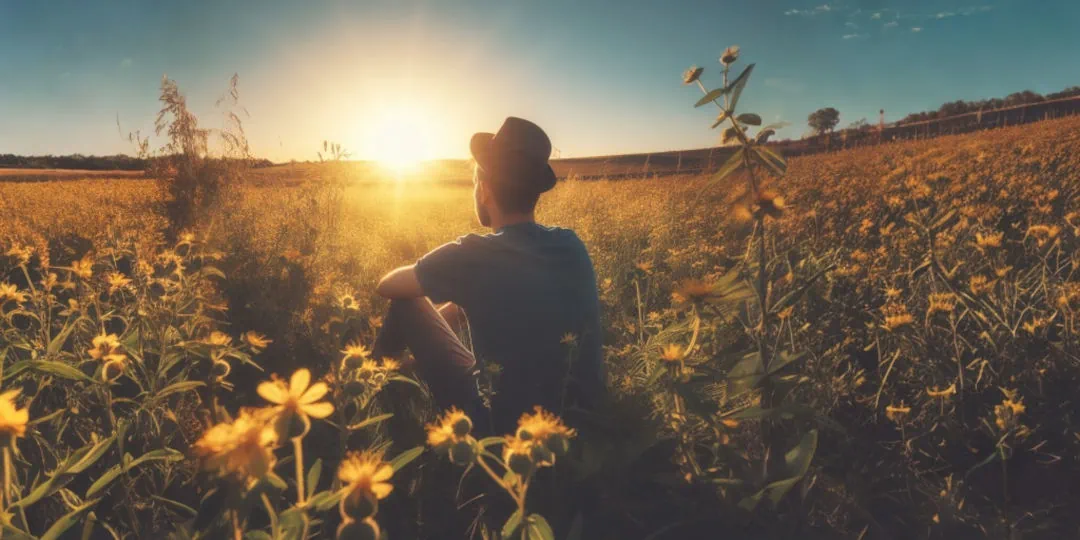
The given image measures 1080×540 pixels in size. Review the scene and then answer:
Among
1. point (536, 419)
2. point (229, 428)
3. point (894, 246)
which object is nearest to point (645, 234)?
point (894, 246)

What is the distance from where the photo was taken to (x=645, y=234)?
528 cm

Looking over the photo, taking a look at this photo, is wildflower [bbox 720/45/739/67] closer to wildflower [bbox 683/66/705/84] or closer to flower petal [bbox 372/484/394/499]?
wildflower [bbox 683/66/705/84]

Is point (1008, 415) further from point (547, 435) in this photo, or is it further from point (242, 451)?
point (242, 451)

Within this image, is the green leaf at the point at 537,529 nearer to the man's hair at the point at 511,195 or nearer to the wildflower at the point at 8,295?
the man's hair at the point at 511,195

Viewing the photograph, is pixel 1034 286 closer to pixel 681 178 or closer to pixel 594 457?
pixel 594 457

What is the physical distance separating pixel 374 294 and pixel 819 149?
13.5 m

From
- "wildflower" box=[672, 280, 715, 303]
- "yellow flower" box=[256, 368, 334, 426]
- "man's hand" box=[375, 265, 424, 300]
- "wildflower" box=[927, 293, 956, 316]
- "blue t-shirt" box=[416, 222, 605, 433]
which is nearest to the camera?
"yellow flower" box=[256, 368, 334, 426]

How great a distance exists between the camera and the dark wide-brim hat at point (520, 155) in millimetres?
2115

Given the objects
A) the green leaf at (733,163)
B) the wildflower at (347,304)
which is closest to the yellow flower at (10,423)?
the wildflower at (347,304)

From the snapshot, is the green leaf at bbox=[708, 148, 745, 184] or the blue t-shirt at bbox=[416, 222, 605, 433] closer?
the green leaf at bbox=[708, 148, 745, 184]

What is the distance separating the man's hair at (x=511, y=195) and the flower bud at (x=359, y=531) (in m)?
1.62

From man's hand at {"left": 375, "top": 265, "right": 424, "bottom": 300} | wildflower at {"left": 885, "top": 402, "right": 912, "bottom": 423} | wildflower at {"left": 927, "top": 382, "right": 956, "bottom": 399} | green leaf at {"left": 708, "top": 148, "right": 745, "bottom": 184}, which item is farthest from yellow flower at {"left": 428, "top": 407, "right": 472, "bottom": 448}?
wildflower at {"left": 927, "top": 382, "right": 956, "bottom": 399}

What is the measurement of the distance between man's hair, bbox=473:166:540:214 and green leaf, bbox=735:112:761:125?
1.16 meters

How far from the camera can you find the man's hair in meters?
2.12
